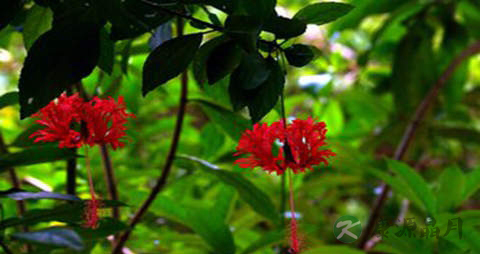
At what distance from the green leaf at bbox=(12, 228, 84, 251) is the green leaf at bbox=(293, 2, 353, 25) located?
0.25 m

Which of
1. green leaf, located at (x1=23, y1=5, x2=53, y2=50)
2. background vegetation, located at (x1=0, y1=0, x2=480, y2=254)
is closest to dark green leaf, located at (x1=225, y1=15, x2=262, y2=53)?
background vegetation, located at (x1=0, y1=0, x2=480, y2=254)

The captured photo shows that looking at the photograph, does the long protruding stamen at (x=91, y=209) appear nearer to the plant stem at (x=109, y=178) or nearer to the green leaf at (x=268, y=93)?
the green leaf at (x=268, y=93)

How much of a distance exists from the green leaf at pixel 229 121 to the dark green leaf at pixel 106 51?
0.81 ft

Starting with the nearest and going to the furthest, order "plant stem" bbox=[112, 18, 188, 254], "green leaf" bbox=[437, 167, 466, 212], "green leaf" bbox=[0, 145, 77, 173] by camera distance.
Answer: "green leaf" bbox=[0, 145, 77, 173] < "plant stem" bbox=[112, 18, 188, 254] < "green leaf" bbox=[437, 167, 466, 212]

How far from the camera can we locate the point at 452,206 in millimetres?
911

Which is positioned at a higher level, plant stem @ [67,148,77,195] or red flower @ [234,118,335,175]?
red flower @ [234,118,335,175]

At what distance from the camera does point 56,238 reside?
1.29ft

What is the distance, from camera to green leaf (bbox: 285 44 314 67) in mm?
479

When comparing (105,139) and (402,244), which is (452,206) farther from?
(105,139)

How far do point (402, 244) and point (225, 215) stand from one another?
371 mm

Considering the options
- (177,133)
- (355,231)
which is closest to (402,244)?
(355,231)

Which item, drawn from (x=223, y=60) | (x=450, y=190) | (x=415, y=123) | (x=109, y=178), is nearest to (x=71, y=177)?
(x=109, y=178)

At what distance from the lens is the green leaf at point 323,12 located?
19.8 inches

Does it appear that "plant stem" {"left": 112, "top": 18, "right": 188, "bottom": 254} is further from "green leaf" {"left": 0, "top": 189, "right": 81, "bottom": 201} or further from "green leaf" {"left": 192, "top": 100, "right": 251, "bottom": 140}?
"green leaf" {"left": 0, "top": 189, "right": 81, "bottom": 201}
